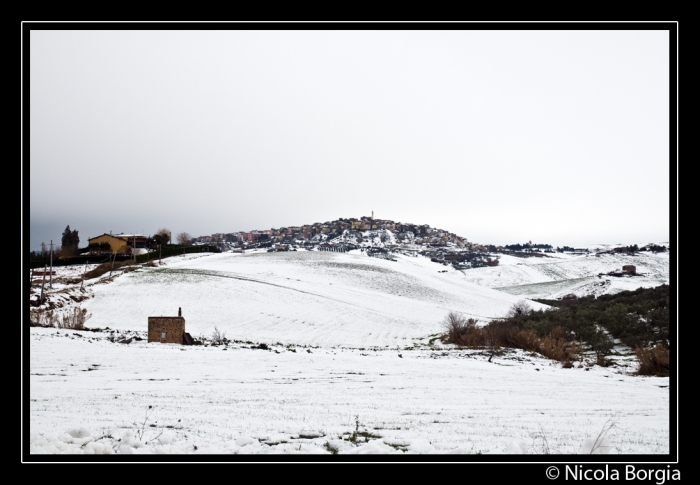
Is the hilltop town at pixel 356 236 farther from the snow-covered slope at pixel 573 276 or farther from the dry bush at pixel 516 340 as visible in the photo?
the dry bush at pixel 516 340

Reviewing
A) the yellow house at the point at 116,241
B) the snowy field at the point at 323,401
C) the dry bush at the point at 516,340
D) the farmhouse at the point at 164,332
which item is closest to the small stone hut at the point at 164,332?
the farmhouse at the point at 164,332

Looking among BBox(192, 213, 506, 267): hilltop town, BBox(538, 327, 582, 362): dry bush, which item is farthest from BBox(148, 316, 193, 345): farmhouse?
BBox(192, 213, 506, 267): hilltop town

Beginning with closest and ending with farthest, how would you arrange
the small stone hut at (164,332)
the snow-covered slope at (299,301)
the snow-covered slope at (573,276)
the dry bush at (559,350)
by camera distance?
1. the dry bush at (559,350)
2. the small stone hut at (164,332)
3. the snow-covered slope at (299,301)
4. the snow-covered slope at (573,276)

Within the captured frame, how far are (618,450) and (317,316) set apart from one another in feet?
93.2

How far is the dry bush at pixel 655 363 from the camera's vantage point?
44.1ft

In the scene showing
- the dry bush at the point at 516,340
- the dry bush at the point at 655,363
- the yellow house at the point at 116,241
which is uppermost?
the yellow house at the point at 116,241

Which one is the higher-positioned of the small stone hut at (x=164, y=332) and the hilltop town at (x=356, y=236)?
the hilltop town at (x=356, y=236)

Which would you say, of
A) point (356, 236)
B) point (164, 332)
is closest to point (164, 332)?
point (164, 332)

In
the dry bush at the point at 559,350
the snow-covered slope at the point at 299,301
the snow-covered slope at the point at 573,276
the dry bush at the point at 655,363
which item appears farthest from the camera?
the snow-covered slope at the point at 573,276

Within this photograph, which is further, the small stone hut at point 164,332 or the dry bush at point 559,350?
the small stone hut at point 164,332

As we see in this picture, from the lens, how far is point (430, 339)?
2758cm

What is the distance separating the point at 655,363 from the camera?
13711 millimetres

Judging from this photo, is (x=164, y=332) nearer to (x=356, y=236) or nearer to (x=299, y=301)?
(x=299, y=301)
